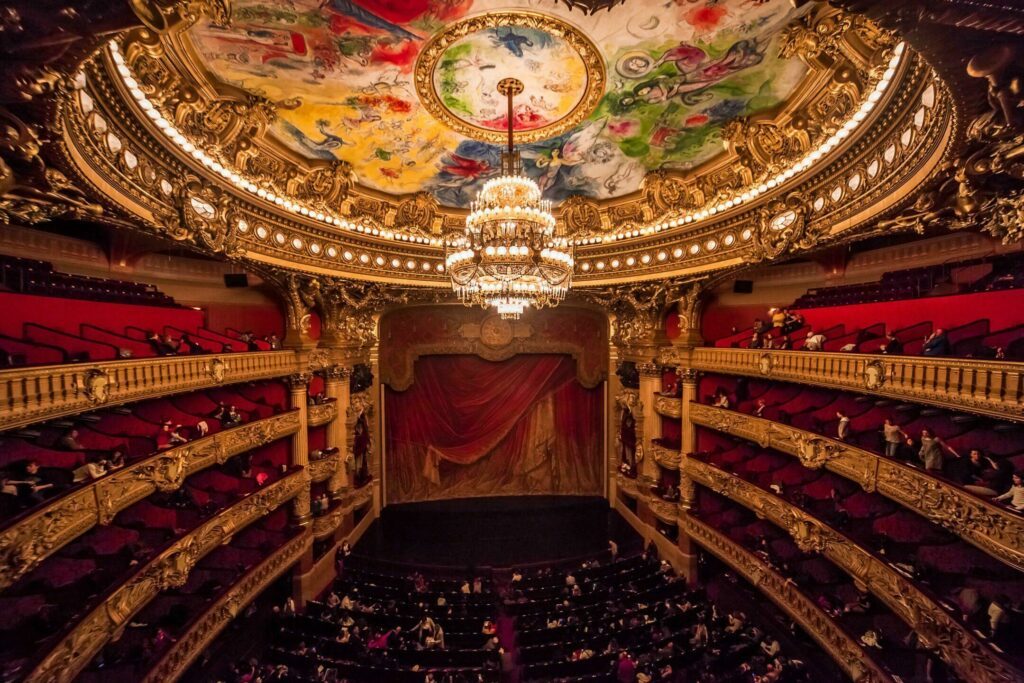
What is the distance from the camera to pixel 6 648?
477 cm

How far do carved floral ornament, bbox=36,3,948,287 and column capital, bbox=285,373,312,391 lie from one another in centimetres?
279

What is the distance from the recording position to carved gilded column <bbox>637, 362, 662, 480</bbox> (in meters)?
12.9

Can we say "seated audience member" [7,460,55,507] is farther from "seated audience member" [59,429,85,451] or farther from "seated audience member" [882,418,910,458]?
"seated audience member" [882,418,910,458]

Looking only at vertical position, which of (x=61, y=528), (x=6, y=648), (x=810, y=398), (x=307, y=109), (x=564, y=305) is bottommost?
(x=6, y=648)

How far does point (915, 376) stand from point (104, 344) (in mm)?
11833

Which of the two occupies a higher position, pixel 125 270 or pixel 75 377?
pixel 125 270

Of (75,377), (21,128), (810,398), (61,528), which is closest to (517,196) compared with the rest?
(21,128)

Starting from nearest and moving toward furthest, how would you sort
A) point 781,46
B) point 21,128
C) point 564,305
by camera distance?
1. point 21,128
2. point 781,46
3. point 564,305

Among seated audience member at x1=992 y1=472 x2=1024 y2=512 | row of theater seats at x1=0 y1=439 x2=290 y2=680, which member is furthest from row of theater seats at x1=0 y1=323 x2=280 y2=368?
seated audience member at x1=992 y1=472 x2=1024 y2=512

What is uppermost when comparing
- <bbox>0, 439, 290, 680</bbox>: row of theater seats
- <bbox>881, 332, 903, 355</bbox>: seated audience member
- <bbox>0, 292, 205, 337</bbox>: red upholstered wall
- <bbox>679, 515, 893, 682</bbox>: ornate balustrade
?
<bbox>0, 292, 205, 337</bbox>: red upholstered wall

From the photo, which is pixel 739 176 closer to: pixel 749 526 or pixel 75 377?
pixel 749 526

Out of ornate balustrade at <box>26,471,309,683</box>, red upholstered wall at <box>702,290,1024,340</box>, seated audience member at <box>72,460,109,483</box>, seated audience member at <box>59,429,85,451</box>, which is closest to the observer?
ornate balustrade at <box>26,471,309,683</box>

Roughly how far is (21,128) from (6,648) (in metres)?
5.59

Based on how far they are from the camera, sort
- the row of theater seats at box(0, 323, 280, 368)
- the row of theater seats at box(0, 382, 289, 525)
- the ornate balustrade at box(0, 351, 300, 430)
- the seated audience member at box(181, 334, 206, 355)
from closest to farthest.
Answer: the ornate balustrade at box(0, 351, 300, 430), the row of theater seats at box(0, 382, 289, 525), the row of theater seats at box(0, 323, 280, 368), the seated audience member at box(181, 334, 206, 355)
